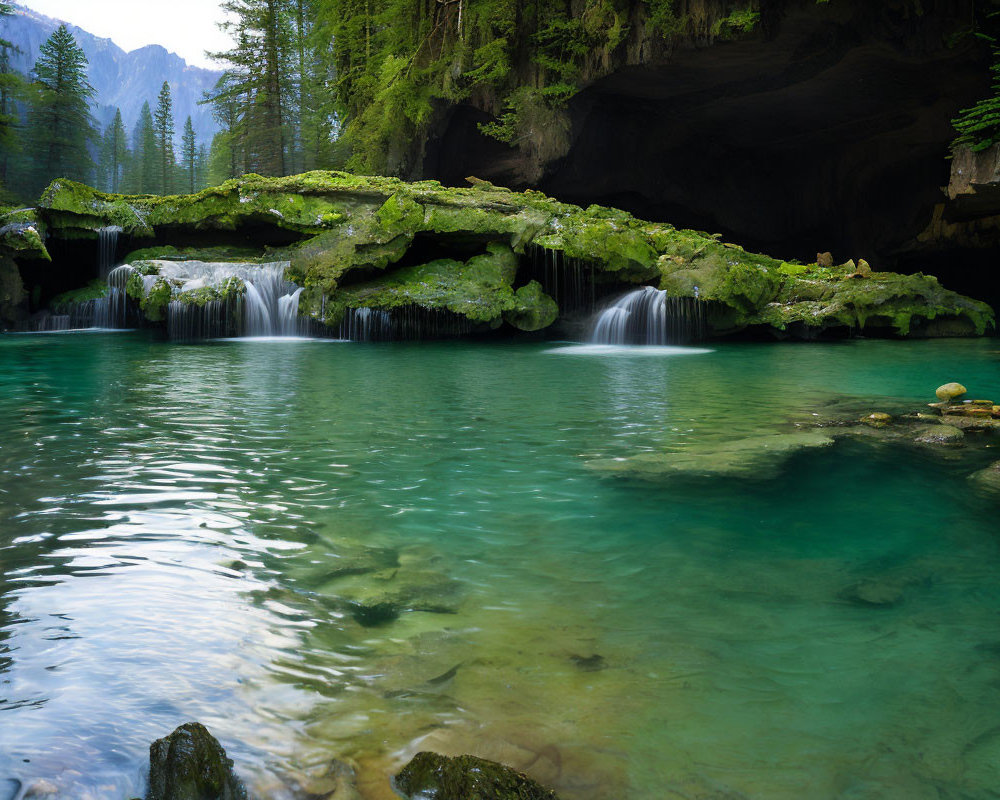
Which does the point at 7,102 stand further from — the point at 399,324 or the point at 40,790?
the point at 40,790

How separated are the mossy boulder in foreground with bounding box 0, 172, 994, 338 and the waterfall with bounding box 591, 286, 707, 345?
324mm

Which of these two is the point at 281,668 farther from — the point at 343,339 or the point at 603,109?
the point at 603,109

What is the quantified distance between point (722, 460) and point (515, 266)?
12793 millimetres

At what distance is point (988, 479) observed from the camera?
5273 mm

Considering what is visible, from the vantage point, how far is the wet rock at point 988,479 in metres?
5.11

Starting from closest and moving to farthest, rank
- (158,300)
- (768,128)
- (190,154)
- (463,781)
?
1. (463,781)
2. (158,300)
3. (768,128)
4. (190,154)

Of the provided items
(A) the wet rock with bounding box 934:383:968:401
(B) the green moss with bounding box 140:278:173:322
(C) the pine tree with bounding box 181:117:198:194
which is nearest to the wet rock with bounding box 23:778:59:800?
(A) the wet rock with bounding box 934:383:968:401

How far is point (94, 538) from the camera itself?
407 cm

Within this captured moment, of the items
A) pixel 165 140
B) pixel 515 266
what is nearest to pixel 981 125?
pixel 515 266

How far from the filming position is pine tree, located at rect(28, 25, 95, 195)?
4509 centimetres

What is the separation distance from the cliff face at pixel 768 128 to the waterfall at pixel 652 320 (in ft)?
21.8

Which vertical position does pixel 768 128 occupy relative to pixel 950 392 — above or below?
above

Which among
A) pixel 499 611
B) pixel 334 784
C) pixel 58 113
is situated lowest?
pixel 334 784

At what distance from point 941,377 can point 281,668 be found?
10945mm
